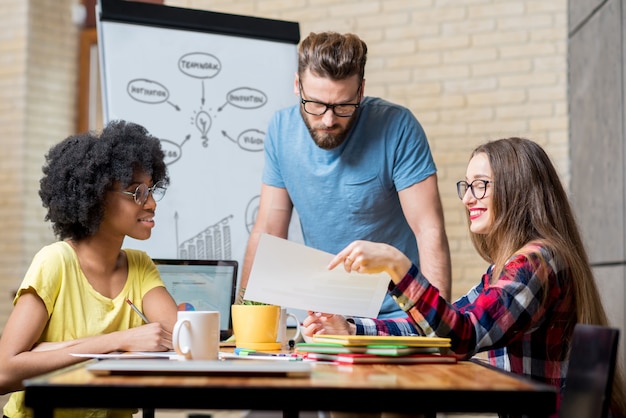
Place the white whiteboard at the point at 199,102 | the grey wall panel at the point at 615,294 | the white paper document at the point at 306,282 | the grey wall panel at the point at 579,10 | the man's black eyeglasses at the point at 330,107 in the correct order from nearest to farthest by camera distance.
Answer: the white paper document at the point at 306,282
the man's black eyeglasses at the point at 330,107
the white whiteboard at the point at 199,102
the grey wall panel at the point at 615,294
the grey wall panel at the point at 579,10

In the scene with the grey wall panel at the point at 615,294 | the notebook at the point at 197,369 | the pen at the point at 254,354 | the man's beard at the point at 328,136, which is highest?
the man's beard at the point at 328,136

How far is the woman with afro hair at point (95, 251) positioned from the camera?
5.42 feet

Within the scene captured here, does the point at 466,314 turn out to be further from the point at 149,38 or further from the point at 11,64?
the point at 11,64

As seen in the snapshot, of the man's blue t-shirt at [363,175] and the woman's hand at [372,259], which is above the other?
the man's blue t-shirt at [363,175]

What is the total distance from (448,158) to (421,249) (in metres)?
2.21

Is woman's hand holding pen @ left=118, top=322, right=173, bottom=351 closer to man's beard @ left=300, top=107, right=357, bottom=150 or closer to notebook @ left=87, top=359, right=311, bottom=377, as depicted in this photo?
notebook @ left=87, top=359, right=311, bottom=377

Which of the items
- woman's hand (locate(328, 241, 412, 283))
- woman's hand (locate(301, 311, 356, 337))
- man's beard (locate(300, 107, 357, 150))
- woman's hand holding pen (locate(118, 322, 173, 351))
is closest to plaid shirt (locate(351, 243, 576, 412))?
woman's hand (locate(328, 241, 412, 283))

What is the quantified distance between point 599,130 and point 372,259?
108 inches

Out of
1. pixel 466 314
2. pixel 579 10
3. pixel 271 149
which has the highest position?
pixel 579 10

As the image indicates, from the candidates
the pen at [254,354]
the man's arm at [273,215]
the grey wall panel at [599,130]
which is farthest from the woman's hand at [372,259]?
the grey wall panel at [599,130]

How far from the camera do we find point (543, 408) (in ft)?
3.25

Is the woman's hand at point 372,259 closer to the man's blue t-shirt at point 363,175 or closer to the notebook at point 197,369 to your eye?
the notebook at point 197,369

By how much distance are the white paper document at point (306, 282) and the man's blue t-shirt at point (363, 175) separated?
31.6 inches

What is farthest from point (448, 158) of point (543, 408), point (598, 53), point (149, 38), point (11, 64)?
point (543, 408)
